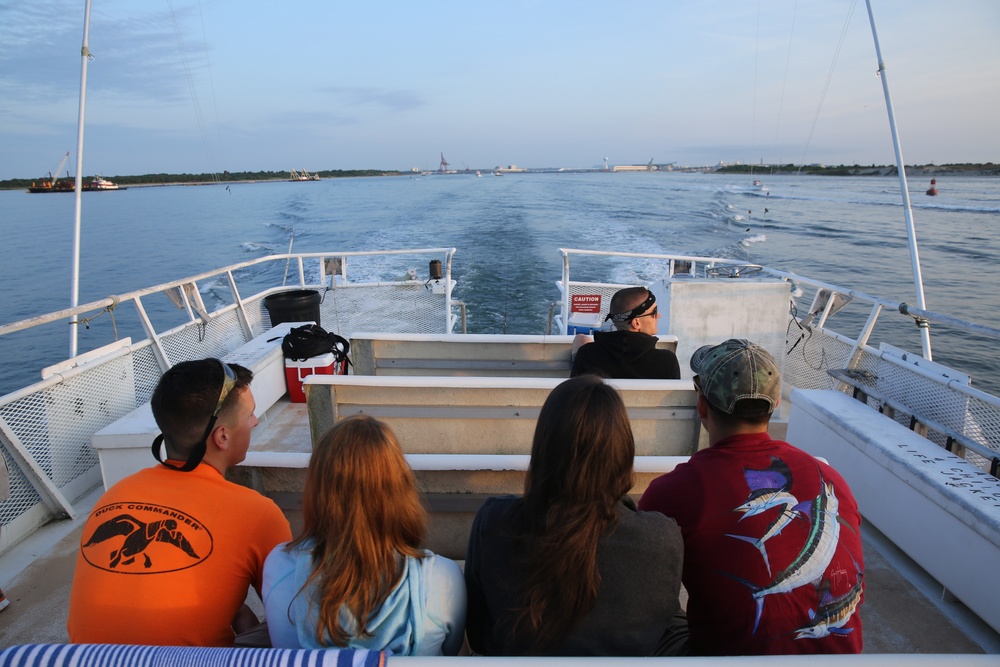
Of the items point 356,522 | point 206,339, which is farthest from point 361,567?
point 206,339

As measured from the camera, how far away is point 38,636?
2.39m

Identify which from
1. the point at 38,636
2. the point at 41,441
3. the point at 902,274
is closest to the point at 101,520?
the point at 38,636

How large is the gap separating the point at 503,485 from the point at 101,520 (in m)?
1.36

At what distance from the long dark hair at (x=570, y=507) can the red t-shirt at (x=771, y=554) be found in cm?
31

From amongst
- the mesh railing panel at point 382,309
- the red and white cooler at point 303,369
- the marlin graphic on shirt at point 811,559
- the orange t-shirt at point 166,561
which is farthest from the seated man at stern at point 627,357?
the mesh railing panel at point 382,309

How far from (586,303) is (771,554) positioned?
16.8ft

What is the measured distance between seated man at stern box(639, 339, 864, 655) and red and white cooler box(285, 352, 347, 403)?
3.87 meters

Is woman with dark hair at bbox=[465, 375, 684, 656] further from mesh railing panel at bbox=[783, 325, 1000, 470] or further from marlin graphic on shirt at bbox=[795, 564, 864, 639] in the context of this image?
mesh railing panel at bbox=[783, 325, 1000, 470]

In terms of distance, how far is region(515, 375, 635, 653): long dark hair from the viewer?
1.27m

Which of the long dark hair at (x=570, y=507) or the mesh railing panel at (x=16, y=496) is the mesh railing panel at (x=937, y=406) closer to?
Result: the long dark hair at (x=570, y=507)

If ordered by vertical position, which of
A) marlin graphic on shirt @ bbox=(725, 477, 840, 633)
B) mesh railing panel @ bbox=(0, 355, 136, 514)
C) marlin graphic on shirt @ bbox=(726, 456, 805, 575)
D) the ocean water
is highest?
marlin graphic on shirt @ bbox=(726, 456, 805, 575)

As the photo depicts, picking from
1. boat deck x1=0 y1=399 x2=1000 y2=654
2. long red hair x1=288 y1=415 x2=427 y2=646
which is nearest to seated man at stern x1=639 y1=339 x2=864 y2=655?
long red hair x1=288 y1=415 x2=427 y2=646

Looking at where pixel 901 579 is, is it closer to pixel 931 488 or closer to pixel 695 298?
pixel 931 488

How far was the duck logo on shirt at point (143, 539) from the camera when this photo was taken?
141 cm
